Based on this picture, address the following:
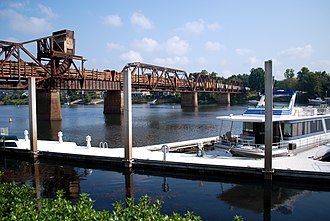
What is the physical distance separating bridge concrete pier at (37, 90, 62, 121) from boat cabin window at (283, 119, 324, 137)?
50592 mm

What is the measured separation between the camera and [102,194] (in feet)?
54.0

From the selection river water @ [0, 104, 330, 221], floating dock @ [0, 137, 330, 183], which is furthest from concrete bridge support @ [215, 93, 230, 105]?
river water @ [0, 104, 330, 221]

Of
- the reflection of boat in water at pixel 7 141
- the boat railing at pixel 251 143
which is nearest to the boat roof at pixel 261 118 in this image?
the boat railing at pixel 251 143

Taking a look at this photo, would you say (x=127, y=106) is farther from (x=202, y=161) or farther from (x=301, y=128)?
(x=301, y=128)

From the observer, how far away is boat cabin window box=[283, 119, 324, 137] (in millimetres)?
21859

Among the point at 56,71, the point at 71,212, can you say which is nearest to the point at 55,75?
the point at 56,71

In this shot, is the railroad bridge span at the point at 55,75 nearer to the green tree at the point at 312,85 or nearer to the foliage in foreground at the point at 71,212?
the foliage in foreground at the point at 71,212

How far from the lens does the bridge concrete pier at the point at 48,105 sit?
62.6 meters

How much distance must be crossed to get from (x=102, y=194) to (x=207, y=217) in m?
5.94

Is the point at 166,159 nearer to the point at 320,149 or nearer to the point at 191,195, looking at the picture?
the point at 191,195

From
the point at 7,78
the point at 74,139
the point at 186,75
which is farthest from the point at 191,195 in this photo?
the point at 186,75

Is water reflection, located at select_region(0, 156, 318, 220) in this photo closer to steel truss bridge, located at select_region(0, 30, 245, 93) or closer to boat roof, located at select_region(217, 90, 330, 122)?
boat roof, located at select_region(217, 90, 330, 122)

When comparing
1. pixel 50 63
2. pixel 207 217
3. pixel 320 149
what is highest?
pixel 50 63

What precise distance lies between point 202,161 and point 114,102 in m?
69.5
